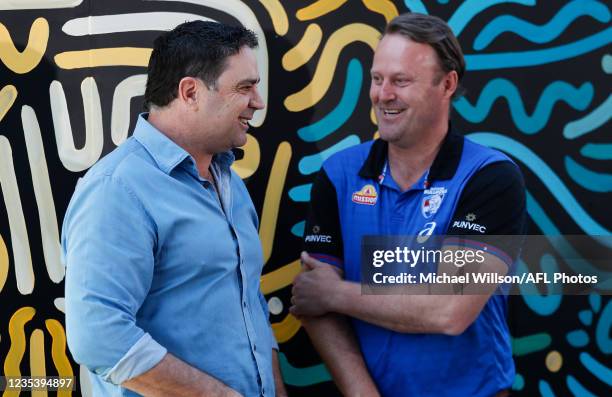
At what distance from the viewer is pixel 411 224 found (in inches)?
110

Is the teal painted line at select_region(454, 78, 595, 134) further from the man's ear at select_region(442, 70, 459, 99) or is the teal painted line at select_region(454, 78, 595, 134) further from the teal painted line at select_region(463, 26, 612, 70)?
the man's ear at select_region(442, 70, 459, 99)

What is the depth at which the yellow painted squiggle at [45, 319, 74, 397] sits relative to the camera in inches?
131

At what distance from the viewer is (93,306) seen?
81.2 inches

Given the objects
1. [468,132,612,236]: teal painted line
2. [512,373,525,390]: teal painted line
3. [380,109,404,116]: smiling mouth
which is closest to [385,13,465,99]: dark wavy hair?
[380,109,404,116]: smiling mouth

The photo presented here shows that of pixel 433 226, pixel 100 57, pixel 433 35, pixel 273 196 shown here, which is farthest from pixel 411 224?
pixel 100 57

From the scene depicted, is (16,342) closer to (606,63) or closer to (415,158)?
(415,158)

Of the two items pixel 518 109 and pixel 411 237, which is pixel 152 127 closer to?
pixel 411 237

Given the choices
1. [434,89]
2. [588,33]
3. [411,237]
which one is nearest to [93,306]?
[411,237]

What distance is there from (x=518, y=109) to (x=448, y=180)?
2.26 ft

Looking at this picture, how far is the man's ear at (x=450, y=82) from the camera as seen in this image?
2875mm

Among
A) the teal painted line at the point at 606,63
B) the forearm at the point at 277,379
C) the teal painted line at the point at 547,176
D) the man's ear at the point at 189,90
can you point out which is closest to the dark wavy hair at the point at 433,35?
the teal painted line at the point at 547,176

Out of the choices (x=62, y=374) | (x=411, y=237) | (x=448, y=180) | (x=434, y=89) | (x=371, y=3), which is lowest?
(x=62, y=374)

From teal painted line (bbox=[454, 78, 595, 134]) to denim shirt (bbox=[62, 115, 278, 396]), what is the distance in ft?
3.97

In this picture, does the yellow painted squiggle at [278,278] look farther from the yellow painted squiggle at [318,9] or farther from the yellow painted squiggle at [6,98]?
the yellow painted squiggle at [6,98]
